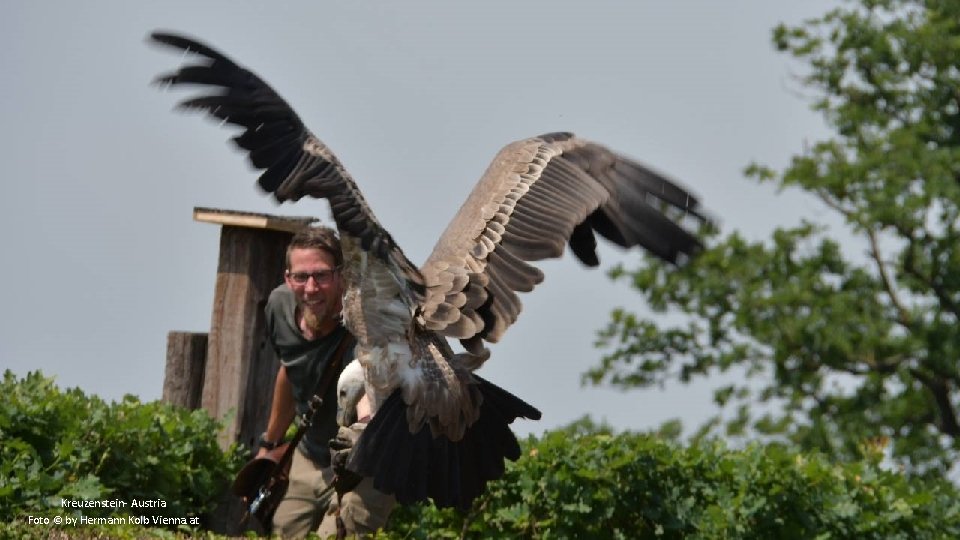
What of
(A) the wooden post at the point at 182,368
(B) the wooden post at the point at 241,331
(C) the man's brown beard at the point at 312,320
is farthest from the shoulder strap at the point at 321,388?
(A) the wooden post at the point at 182,368

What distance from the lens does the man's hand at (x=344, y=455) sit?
24.1ft

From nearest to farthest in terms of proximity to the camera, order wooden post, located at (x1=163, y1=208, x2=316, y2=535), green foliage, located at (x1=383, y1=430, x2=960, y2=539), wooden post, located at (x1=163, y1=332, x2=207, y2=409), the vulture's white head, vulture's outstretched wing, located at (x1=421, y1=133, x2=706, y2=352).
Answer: the vulture's white head
vulture's outstretched wing, located at (x1=421, y1=133, x2=706, y2=352)
green foliage, located at (x1=383, y1=430, x2=960, y2=539)
wooden post, located at (x1=163, y1=208, x2=316, y2=535)
wooden post, located at (x1=163, y1=332, x2=207, y2=409)

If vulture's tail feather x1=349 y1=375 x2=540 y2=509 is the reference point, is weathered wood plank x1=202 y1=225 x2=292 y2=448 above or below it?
above

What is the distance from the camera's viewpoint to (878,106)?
23.0 meters

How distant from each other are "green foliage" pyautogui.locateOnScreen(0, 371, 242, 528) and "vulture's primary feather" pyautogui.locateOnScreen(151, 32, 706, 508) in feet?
5.01

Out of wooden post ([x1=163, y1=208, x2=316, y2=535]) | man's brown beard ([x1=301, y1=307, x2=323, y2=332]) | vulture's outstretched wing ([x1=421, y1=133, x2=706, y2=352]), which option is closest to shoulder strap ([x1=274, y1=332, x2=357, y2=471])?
man's brown beard ([x1=301, y1=307, x2=323, y2=332])

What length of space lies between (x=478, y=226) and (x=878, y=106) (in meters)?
16.0

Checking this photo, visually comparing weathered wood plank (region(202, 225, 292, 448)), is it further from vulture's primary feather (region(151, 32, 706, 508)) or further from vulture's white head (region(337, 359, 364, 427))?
vulture's white head (region(337, 359, 364, 427))

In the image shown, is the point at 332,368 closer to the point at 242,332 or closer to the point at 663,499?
the point at 242,332

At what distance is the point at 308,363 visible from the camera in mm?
8047

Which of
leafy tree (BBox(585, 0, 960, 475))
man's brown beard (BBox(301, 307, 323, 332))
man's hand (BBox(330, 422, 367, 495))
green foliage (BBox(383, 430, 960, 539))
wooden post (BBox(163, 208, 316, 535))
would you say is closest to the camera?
man's hand (BBox(330, 422, 367, 495))

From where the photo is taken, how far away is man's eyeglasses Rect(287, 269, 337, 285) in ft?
25.4

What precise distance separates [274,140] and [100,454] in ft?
7.00

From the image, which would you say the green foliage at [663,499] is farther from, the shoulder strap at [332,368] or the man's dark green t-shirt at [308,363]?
the shoulder strap at [332,368]
